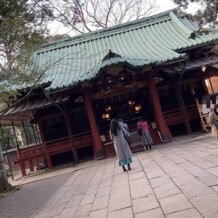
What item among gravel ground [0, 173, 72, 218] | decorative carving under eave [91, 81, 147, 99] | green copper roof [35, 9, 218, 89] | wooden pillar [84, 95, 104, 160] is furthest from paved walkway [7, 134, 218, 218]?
green copper roof [35, 9, 218, 89]

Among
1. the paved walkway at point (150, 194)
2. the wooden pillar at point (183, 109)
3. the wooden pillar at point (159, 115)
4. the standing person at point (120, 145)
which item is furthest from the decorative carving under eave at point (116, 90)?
the paved walkway at point (150, 194)

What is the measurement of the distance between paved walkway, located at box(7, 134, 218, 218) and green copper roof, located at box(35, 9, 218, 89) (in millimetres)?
6807

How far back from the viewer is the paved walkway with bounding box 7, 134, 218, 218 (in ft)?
17.8

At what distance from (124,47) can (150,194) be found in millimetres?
14733

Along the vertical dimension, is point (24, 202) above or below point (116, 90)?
below

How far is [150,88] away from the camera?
54.2 ft

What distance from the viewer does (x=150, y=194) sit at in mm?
6730

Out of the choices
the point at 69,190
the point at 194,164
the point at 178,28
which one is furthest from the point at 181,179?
the point at 178,28

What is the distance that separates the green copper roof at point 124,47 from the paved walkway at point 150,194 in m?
6.81

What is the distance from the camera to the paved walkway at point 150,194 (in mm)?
5422

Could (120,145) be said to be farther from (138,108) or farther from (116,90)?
(138,108)

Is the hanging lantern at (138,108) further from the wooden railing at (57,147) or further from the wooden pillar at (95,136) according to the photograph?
the wooden pillar at (95,136)

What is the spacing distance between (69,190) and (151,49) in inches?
450

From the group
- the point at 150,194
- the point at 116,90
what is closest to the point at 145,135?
the point at 116,90
